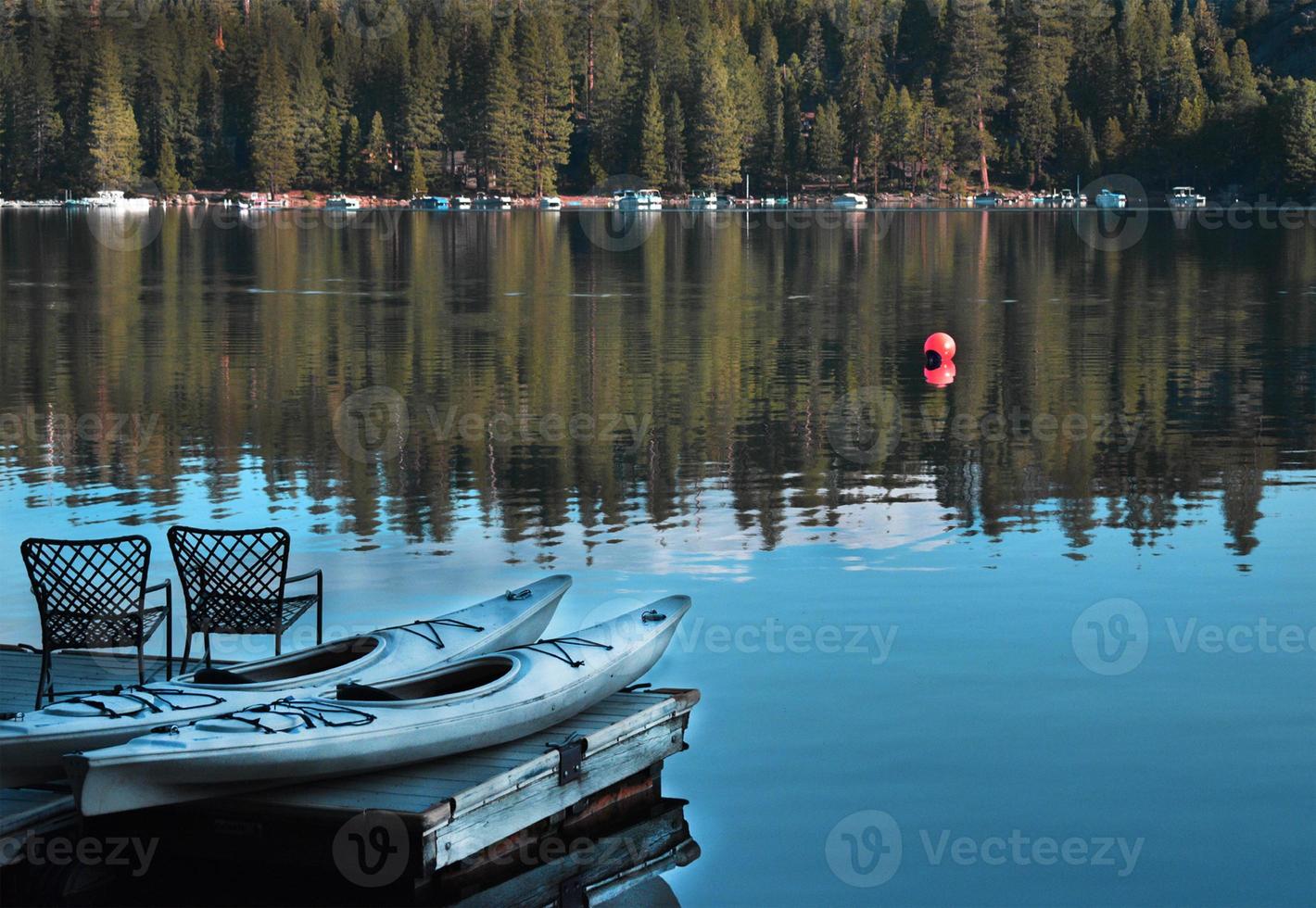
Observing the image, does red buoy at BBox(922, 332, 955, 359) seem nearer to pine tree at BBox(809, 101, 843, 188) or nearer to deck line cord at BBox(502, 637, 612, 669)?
deck line cord at BBox(502, 637, 612, 669)

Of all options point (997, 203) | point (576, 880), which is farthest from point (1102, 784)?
point (997, 203)

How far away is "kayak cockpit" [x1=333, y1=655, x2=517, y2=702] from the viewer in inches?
465

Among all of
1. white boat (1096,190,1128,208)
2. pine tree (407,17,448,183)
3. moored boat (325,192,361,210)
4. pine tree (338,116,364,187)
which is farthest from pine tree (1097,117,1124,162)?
moored boat (325,192,361,210)

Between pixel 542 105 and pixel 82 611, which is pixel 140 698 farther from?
pixel 542 105

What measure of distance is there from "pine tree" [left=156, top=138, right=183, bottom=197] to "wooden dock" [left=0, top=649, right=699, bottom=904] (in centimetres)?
17964

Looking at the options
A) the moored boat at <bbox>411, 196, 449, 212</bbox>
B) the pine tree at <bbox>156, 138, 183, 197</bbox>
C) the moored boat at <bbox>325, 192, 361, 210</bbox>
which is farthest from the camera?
the moored boat at <bbox>411, 196, 449, 212</bbox>

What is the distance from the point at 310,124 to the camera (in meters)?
186

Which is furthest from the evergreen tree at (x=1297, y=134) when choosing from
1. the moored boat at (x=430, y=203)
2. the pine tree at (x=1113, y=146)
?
the moored boat at (x=430, y=203)

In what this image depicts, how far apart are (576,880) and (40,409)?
21.9 m

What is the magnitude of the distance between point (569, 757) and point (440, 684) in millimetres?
1203

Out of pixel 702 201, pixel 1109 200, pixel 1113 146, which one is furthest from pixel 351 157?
pixel 1113 146

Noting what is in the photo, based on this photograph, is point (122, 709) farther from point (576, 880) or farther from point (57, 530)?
point (57, 530)

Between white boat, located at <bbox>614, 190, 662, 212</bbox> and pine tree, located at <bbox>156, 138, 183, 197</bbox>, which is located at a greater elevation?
pine tree, located at <bbox>156, 138, 183, 197</bbox>

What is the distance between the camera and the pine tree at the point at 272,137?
18250 centimetres
